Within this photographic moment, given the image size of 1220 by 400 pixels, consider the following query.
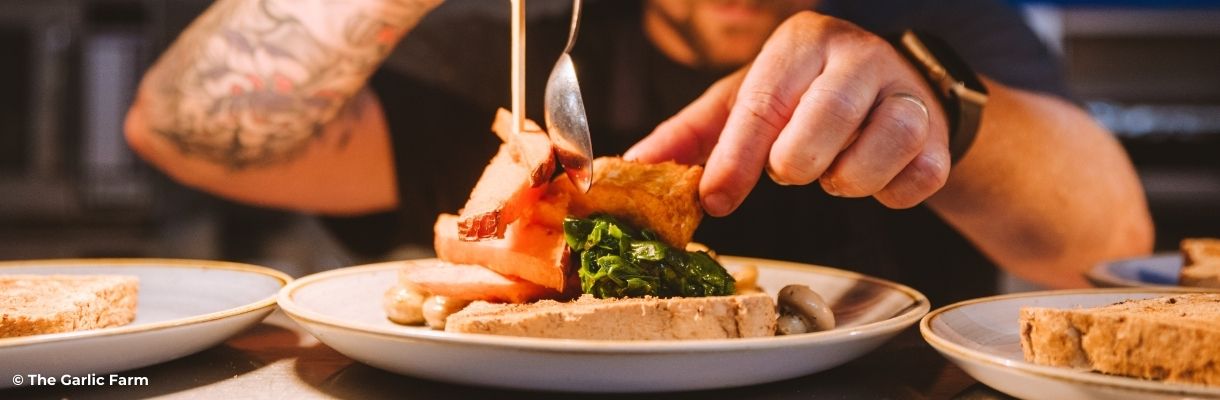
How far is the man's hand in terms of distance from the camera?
1299 mm

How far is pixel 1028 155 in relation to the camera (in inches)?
104

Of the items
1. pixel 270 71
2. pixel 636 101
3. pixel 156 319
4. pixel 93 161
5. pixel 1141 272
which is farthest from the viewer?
pixel 93 161

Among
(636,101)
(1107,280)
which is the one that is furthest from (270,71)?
(1107,280)

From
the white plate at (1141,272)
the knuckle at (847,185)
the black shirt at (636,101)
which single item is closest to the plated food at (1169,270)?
the white plate at (1141,272)

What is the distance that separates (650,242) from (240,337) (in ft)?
2.06

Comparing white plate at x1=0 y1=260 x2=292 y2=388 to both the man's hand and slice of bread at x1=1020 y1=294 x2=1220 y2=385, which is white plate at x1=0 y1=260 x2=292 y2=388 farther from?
slice of bread at x1=1020 y1=294 x2=1220 y2=385

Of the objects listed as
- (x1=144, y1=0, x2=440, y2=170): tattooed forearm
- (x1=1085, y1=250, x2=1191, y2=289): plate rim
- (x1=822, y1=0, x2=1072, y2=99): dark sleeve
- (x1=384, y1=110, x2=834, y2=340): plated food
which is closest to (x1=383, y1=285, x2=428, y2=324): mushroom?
(x1=384, y1=110, x2=834, y2=340): plated food

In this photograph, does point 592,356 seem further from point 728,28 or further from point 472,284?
point 728,28

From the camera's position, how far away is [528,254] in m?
1.32

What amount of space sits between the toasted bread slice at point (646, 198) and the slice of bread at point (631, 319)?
0.22 meters

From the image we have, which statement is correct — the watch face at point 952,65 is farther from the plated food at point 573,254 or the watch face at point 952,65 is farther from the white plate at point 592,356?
the white plate at point 592,356

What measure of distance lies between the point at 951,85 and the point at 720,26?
1150 mm

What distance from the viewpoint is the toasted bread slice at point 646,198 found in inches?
54.1

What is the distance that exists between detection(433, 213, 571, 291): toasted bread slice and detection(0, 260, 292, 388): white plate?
30 centimetres
